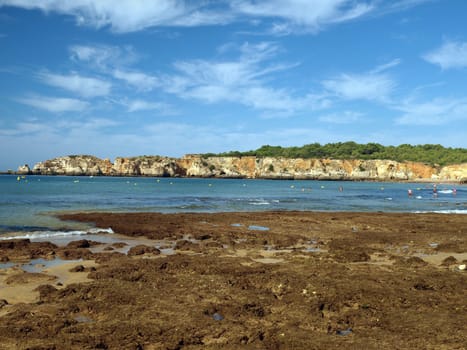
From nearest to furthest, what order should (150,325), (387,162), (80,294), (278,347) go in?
(278,347)
(150,325)
(80,294)
(387,162)

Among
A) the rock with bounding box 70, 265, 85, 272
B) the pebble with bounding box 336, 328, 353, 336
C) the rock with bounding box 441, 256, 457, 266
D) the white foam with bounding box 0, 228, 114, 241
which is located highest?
the pebble with bounding box 336, 328, 353, 336

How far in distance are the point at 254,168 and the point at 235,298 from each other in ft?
540

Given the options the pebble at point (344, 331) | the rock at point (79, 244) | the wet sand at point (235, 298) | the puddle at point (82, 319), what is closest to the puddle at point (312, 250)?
the wet sand at point (235, 298)

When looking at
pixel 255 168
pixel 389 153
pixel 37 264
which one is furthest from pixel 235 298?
pixel 389 153

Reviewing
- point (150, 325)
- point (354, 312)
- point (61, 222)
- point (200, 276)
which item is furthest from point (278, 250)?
point (61, 222)

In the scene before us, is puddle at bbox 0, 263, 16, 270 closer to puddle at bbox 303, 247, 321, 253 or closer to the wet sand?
the wet sand

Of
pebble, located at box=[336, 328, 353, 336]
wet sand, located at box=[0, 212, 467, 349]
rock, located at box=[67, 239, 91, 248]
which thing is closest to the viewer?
wet sand, located at box=[0, 212, 467, 349]

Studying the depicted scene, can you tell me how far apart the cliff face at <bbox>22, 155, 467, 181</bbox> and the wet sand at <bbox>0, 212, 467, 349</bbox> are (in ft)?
501

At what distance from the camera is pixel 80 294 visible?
9.46 metres

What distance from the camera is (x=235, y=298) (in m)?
9.30

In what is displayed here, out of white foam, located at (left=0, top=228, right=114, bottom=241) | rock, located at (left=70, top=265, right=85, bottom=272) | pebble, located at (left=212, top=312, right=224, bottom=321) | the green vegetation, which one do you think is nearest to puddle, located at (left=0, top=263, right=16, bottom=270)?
rock, located at (left=70, top=265, right=85, bottom=272)

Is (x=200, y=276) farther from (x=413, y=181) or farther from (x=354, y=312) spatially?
(x=413, y=181)

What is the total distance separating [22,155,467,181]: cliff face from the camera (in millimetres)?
163750

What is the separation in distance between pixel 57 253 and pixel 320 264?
1014cm
